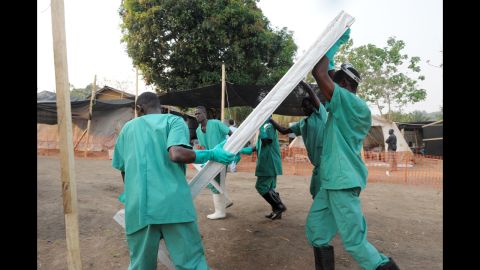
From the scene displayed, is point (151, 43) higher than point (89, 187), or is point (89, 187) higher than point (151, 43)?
point (151, 43)

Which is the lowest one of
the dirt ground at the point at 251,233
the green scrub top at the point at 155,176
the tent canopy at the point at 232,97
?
the dirt ground at the point at 251,233

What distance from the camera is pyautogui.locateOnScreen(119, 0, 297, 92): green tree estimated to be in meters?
13.5

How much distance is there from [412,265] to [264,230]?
1.84m

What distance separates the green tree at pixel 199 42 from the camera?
1353cm

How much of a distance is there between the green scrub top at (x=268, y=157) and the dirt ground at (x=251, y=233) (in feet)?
2.53

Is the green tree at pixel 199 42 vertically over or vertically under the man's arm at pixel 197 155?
over

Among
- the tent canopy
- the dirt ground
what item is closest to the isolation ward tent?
the tent canopy

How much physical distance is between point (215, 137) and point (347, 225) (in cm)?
316

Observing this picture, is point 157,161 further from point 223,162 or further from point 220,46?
point 220,46

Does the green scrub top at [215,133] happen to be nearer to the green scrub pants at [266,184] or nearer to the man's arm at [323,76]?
the green scrub pants at [266,184]

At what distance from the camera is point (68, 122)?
2338 millimetres

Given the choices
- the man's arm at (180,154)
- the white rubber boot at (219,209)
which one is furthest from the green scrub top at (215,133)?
the man's arm at (180,154)

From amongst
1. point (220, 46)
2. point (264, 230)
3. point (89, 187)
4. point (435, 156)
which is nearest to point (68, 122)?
point (264, 230)

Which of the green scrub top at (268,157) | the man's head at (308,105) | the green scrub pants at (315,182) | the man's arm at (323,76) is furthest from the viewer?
the green scrub top at (268,157)
